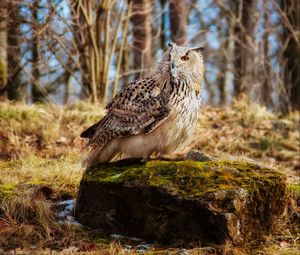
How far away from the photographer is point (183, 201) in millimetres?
4188

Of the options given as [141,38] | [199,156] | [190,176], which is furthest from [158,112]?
[141,38]

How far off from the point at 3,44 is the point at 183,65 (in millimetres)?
5753

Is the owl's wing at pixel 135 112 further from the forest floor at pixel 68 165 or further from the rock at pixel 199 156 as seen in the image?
the rock at pixel 199 156

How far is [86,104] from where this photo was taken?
29.5ft

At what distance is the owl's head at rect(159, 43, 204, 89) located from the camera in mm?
4633

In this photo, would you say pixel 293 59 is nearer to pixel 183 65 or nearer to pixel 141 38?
pixel 141 38

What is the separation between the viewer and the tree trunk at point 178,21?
12852 mm

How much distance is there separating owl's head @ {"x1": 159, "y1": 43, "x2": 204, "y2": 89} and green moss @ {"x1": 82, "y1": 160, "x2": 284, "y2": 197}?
2.42 ft

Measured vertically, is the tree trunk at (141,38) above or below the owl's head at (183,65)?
above

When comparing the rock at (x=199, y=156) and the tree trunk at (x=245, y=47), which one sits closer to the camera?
the rock at (x=199, y=156)

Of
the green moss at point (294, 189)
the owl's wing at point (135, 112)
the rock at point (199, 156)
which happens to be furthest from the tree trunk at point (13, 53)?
the green moss at point (294, 189)

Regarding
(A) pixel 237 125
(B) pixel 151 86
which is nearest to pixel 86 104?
(A) pixel 237 125

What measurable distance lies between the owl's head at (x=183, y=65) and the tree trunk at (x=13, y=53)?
4890 millimetres

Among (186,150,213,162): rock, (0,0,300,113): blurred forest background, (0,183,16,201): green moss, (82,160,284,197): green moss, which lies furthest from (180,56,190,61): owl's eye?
(0,0,300,113): blurred forest background
